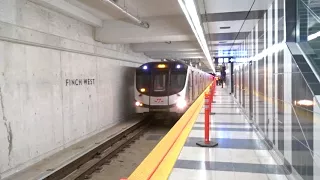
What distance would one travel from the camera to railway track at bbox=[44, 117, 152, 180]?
5926 mm

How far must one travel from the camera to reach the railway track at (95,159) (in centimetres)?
593

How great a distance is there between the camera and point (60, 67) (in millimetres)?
7391

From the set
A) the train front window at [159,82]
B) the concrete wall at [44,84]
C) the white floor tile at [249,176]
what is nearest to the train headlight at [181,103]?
the train front window at [159,82]

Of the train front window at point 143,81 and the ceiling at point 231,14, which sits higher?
the ceiling at point 231,14

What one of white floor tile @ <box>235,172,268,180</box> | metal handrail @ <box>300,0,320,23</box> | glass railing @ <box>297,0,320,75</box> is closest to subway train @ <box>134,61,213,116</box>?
white floor tile @ <box>235,172,268,180</box>

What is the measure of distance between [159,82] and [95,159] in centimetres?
510

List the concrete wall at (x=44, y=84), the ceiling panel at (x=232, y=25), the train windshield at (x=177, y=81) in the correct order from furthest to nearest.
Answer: the train windshield at (x=177, y=81), the ceiling panel at (x=232, y=25), the concrete wall at (x=44, y=84)

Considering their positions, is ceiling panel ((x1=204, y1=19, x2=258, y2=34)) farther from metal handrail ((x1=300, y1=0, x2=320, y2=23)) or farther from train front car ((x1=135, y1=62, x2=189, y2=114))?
metal handrail ((x1=300, y1=0, x2=320, y2=23))

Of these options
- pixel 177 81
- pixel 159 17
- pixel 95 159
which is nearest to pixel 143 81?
pixel 177 81

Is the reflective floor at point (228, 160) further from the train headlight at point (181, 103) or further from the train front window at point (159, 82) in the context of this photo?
the train front window at point (159, 82)

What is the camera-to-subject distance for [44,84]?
21.8ft

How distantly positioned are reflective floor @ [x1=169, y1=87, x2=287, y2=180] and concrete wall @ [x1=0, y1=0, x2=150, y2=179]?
3642 mm

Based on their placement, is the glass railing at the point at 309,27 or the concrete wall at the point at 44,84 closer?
the glass railing at the point at 309,27

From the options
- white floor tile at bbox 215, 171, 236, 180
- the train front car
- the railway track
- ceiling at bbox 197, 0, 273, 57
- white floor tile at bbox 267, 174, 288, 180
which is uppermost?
ceiling at bbox 197, 0, 273, 57
